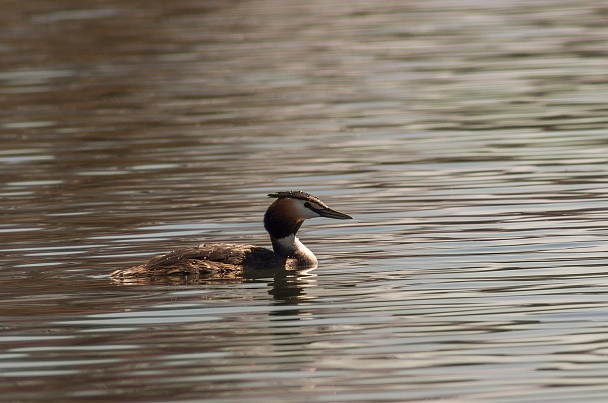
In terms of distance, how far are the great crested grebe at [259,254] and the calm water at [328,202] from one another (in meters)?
0.19

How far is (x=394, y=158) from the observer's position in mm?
20969

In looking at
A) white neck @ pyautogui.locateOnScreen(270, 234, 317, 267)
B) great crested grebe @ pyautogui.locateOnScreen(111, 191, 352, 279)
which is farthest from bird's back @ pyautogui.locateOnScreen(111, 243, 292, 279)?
white neck @ pyautogui.locateOnScreen(270, 234, 317, 267)

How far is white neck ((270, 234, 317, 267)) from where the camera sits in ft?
48.6

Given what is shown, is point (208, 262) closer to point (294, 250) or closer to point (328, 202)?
point (294, 250)

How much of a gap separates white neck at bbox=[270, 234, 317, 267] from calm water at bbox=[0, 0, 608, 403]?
0.94 feet

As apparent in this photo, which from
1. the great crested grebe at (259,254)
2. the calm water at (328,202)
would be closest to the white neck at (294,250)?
the great crested grebe at (259,254)

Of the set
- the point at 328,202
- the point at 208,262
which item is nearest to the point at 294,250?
the point at 208,262

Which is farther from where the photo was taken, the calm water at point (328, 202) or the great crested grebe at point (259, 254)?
the great crested grebe at point (259, 254)

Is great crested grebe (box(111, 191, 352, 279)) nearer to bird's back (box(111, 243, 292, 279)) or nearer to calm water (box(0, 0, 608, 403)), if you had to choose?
bird's back (box(111, 243, 292, 279))

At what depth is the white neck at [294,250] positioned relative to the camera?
14.8 metres

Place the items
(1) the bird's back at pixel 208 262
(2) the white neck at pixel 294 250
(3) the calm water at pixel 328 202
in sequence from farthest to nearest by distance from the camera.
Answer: (2) the white neck at pixel 294 250 → (1) the bird's back at pixel 208 262 → (3) the calm water at pixel 328 202

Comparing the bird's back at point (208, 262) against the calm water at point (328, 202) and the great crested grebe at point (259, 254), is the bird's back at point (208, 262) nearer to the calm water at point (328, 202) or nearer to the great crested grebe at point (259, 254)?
the great crested grebe at point (259, 254)

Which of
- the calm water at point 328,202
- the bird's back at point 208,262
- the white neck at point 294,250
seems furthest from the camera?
the white neck at point 294,250

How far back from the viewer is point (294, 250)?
15.0 metres
